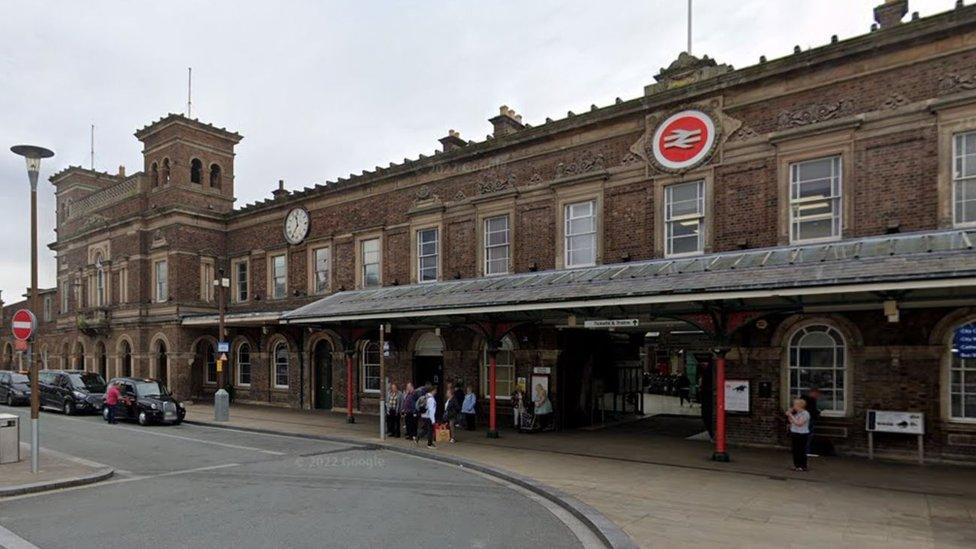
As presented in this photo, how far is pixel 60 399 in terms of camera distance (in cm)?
2412

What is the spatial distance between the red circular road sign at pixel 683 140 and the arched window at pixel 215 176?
23390mm

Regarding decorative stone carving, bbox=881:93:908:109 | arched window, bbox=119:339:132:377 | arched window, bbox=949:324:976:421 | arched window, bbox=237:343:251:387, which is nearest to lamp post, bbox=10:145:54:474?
arched window, bbox=237:343:251:387

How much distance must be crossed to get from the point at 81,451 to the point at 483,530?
11.4 metres

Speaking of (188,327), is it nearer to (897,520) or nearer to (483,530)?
(483,530)

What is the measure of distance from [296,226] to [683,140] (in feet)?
53.4

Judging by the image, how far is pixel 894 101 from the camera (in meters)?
13.0

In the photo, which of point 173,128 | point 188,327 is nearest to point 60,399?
point 188,327

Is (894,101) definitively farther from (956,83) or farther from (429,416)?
(429,416)

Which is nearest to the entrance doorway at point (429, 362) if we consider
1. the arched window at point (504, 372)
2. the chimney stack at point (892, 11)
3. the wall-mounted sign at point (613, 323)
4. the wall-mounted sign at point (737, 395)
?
the arched window at point (504, 372)

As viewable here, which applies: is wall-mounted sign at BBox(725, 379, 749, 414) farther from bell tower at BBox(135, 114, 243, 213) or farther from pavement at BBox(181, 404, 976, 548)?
bell tower at BBox(135, 114, 243, 213)

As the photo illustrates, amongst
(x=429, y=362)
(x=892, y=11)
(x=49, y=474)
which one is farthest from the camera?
(x=429, y=362)

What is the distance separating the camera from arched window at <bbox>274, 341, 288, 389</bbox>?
26219 mm

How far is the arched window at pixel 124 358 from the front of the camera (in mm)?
31312

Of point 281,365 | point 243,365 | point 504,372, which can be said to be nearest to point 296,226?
point 281,365
